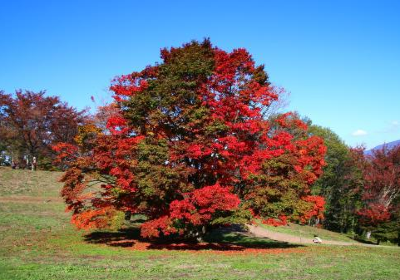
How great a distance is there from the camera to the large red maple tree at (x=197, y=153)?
704 inches

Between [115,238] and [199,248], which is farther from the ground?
[199,248]

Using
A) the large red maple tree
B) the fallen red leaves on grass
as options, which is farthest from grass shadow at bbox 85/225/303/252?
the large red maple tree

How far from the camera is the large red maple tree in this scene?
17.9 metres

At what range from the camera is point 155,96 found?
733 inches

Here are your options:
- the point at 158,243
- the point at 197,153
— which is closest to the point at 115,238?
the point at 158,243

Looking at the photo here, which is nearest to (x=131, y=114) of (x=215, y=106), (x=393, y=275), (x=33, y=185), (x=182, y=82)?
(x=182, y=82)

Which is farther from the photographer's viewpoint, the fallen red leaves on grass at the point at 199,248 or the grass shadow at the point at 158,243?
the grass shadow at the point at 158,243

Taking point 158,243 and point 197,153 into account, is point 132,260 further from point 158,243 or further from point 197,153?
point 158,243

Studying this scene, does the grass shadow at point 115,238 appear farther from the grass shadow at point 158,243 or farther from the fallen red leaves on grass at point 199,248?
the fallen red leaves on grass at point 199,248

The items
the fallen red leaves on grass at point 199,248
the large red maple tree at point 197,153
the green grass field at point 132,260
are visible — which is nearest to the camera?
the green grass field at point 132,260

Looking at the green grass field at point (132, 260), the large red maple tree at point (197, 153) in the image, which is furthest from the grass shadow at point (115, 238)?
the large red maple tree at point (197, 153)

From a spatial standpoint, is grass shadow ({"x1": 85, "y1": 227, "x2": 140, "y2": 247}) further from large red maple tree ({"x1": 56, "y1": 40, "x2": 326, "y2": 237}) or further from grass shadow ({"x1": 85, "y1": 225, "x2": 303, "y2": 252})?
large red maple tree ({"x1": 56, "y1": 40, "x2": 326, "y2": 237})

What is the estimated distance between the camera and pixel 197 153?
57.6ft

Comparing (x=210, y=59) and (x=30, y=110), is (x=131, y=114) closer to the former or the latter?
(x=210, y=59)
